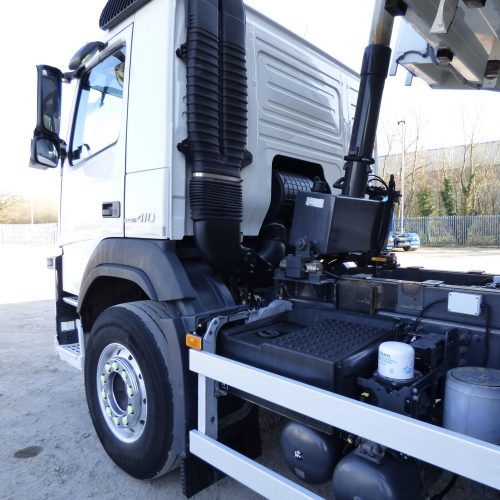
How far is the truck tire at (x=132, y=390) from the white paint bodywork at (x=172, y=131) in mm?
569

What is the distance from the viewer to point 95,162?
3.15 m

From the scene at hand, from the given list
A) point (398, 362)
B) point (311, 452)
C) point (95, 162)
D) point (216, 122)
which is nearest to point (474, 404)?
point (398, 362)

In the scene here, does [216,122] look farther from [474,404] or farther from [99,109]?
[474,404]

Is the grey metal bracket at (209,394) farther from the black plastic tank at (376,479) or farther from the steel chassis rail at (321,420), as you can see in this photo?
the black plastic tank at (376,479)

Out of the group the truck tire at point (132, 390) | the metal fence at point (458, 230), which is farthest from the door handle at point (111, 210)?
the metal fence at point (458, 230)

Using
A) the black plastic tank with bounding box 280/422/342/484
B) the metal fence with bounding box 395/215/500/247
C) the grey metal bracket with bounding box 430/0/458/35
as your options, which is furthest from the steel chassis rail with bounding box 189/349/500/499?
the metal fence with bounding box 395/215/500/247

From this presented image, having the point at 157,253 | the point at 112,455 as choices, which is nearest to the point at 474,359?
the point at 157,253

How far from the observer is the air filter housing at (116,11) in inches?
106

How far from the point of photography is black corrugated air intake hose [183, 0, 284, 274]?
93.8 inches

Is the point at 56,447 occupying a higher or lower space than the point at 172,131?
lower

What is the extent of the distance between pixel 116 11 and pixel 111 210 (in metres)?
1.36

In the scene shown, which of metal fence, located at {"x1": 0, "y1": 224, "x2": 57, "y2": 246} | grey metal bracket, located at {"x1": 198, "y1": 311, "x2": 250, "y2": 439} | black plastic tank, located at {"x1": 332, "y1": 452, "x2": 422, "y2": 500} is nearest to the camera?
black plastic tank, located at {"x1": 332, "y1": 452, "x2": 422, "y2": 500}

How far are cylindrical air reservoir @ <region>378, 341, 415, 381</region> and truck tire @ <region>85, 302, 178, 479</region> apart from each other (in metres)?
1.15

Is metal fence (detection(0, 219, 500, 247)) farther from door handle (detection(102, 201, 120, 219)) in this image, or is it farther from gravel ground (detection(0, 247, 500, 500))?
door handle (detection(102, 201, 120, 219))
